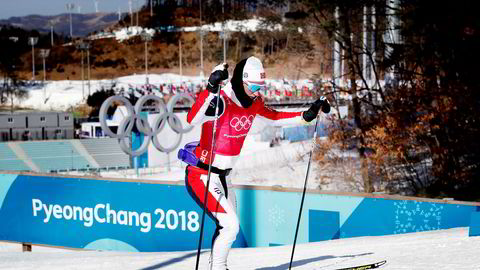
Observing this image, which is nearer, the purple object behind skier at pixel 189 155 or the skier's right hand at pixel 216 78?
the skier's right hand at pixel 216 78

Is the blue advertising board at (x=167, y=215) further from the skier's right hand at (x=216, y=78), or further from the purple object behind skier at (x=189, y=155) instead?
the skier's right hand at (x=216, y=78)

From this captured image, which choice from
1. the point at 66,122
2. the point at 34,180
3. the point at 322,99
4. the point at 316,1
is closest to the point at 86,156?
the point at 66,122

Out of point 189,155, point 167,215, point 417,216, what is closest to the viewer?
point 189,155

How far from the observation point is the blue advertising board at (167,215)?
28.5ft

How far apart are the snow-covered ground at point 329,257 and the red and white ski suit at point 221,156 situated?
3.23 feet

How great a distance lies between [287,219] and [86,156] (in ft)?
92.7

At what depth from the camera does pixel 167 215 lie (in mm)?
10148

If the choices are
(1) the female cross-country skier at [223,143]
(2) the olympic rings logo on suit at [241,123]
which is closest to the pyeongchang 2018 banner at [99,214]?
(1) the female cross-country skier at [223,143]

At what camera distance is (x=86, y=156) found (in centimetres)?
3644

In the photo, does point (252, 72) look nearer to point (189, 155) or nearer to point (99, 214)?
point (189, 155)

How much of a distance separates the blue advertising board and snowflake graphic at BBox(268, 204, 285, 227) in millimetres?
13

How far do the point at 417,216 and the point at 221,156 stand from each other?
327 centimetres

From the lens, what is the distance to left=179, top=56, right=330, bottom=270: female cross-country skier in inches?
238

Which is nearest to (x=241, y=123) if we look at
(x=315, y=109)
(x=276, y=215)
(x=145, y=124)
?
(x=315, y=109)
